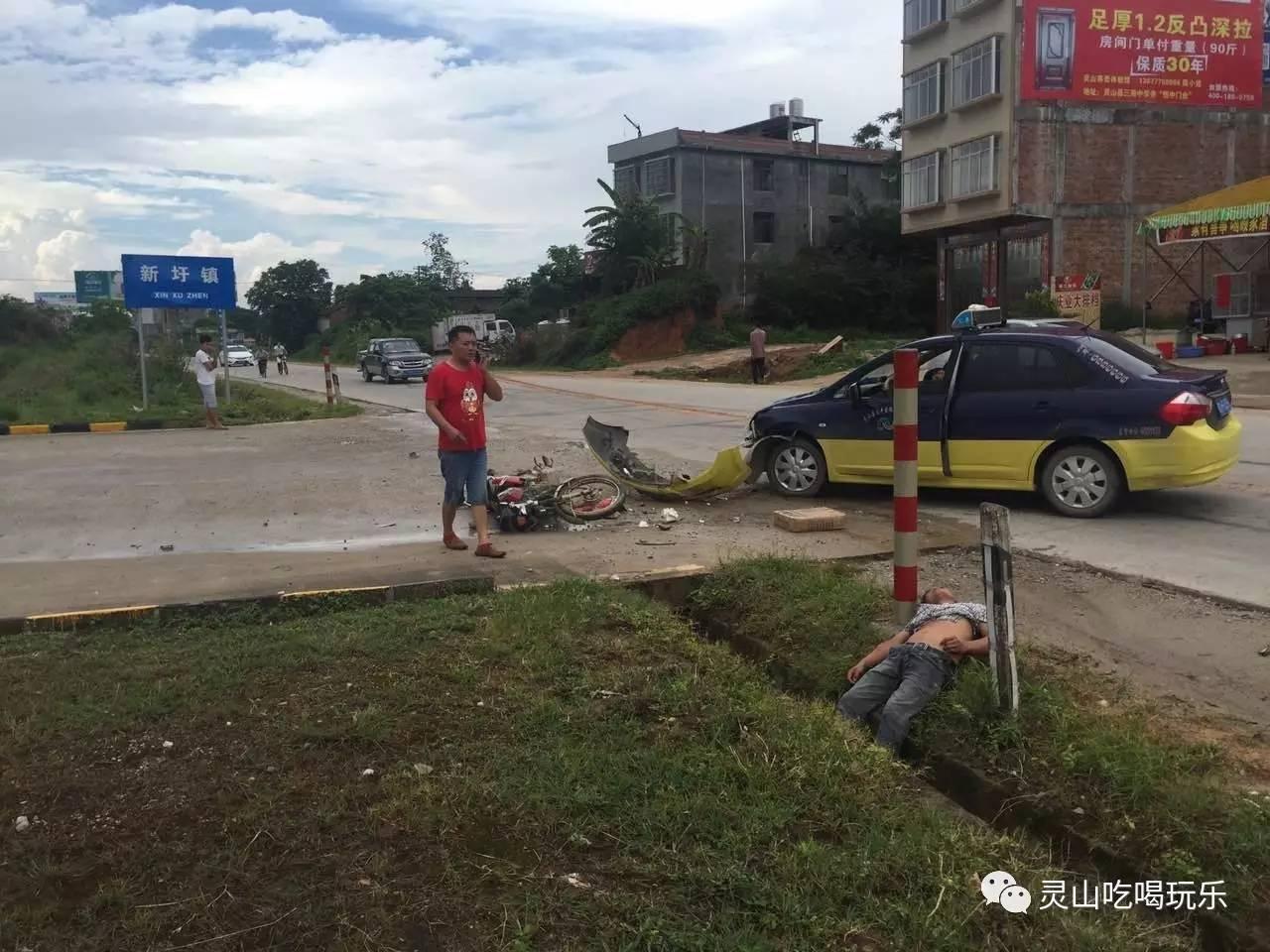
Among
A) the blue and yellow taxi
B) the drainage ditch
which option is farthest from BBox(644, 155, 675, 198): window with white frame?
the drainage ditch

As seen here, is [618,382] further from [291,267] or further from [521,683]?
[291,267]

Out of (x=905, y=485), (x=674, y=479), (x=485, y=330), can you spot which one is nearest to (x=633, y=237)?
(x=485, y=330)

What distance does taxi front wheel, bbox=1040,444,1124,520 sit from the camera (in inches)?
326

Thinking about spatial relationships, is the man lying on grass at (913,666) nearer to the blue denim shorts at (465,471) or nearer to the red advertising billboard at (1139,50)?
the blue denim shorts at (465,471)

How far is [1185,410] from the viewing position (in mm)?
7941

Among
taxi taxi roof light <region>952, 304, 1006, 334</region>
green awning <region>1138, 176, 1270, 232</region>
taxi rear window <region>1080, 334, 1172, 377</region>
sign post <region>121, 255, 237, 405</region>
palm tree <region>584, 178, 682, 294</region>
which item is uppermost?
palm tree <region>584, 178, 682, 294</region>

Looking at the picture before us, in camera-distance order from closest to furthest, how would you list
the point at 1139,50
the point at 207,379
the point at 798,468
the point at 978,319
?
the point at 978,319 → the point at 798,468 → the point at 207,379 → the point at 1139,50

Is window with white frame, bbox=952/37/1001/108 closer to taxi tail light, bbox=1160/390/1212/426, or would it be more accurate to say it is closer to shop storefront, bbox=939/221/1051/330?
shop storefront, bbox=939/221/1051/330

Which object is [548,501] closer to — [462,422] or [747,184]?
[462,422]

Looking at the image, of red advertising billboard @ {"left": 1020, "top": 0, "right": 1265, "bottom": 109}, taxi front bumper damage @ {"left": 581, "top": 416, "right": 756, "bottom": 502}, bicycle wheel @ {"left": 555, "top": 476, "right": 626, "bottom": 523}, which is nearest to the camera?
bicycle wheel @ {"left": 555, "top": 476, "right": 626, "bottom": 523}

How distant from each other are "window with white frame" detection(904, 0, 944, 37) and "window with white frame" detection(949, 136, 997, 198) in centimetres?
473

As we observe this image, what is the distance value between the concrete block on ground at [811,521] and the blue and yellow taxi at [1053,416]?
1136mm

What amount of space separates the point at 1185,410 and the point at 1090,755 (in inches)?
206

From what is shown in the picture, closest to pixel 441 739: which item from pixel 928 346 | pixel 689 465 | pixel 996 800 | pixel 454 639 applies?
pixel 454 639
